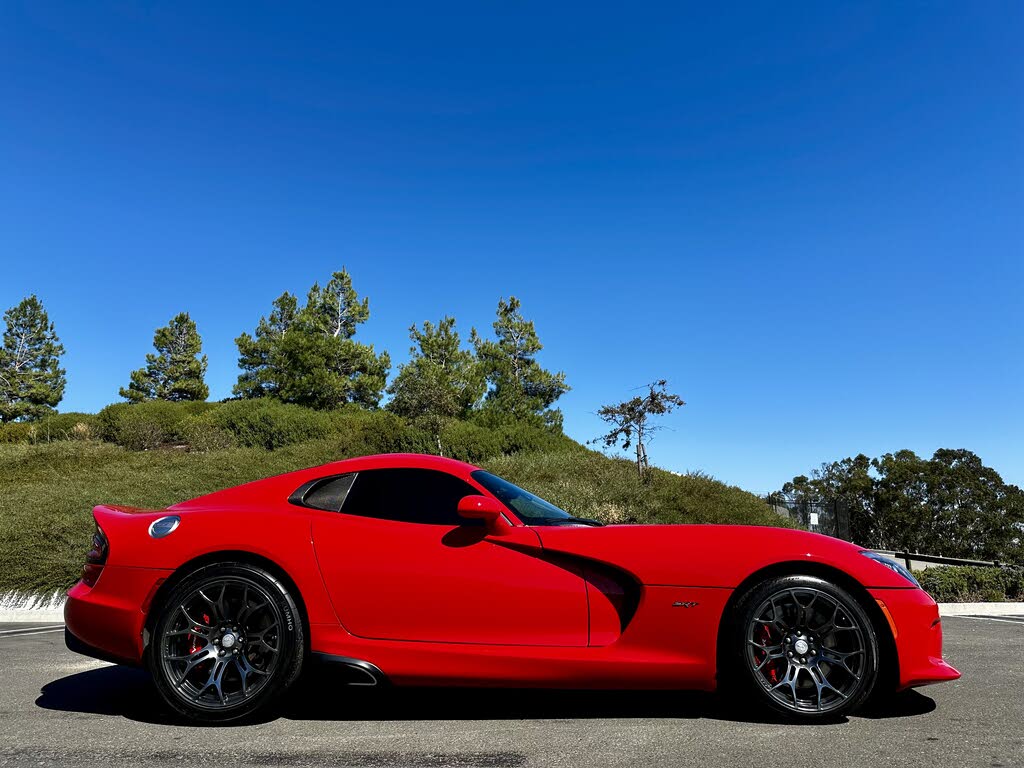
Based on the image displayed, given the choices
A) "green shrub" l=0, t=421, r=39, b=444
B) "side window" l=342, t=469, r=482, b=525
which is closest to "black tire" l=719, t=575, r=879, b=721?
"side window" l=342, t=469, r=482, b=525

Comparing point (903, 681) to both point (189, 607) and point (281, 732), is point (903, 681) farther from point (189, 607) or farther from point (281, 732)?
point (189, 607)

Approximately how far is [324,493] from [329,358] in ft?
116

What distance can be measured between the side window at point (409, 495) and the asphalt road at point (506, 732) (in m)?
0.84

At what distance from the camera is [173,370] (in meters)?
54.7

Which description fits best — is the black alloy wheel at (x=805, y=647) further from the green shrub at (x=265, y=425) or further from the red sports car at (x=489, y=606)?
the green shrub at (x=265, y=425)

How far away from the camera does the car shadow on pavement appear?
328 cm

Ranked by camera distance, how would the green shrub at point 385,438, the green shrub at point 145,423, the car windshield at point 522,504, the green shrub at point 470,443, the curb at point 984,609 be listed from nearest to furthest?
1. the car windshield at point 522,504
2. the curb at point 984,609
3. the green shrub at point 385,438
4. the green shrub at point 470,443
5. the green shrub at point 145,423

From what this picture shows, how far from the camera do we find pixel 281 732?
3.09 m

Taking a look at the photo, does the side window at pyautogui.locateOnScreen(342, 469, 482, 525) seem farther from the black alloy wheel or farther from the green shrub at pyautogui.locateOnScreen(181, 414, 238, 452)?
the green shrub at pyautogui.locateOnScreen(181, 414, 238, 452)

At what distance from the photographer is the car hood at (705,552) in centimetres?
319

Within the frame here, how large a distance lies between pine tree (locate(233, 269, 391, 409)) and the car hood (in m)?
34.7

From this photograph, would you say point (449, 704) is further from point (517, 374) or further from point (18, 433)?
point (18, 433)

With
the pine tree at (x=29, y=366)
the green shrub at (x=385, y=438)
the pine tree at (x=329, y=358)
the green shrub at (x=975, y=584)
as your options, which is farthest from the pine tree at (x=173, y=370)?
the green shrub at (x=975, y=584)

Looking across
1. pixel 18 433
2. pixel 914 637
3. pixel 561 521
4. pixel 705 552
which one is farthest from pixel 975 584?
pixel 18 433
